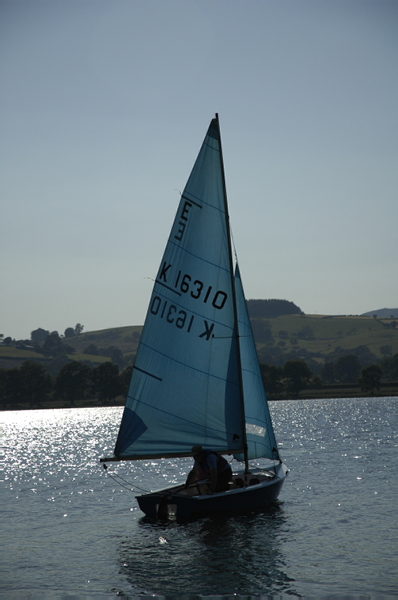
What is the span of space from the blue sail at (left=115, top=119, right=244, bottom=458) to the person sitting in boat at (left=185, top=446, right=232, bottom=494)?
2.44 feet

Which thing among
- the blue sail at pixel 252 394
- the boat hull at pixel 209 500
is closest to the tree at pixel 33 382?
the blue sail at pixel 252 394

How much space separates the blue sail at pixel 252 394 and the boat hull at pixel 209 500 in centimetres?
154

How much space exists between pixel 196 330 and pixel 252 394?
177 inches

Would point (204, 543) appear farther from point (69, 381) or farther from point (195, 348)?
point (69, 381)

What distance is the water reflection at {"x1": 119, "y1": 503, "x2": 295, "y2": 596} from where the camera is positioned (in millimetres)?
17922

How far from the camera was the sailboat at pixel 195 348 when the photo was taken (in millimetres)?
24766

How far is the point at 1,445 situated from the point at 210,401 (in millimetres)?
72346

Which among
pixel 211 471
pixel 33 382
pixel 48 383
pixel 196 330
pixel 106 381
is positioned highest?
pixel 196 330

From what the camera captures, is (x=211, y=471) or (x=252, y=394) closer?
(x=211, y=471)

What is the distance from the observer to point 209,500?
23.3 metres

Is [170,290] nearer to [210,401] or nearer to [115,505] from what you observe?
[210,401]

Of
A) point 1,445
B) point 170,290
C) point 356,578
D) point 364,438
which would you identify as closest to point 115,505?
point 170,290

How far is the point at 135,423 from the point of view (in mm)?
24578

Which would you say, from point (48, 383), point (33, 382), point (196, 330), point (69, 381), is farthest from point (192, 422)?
point (48, 383)
